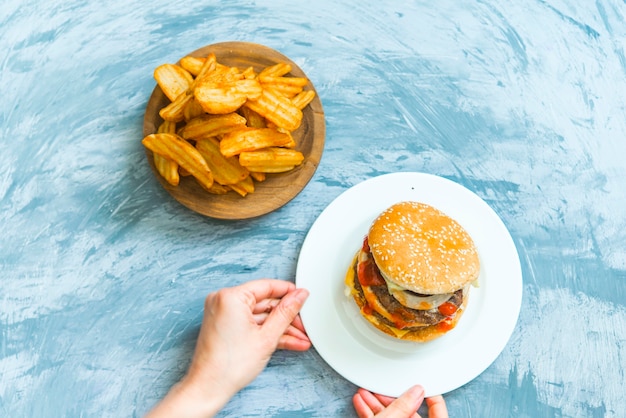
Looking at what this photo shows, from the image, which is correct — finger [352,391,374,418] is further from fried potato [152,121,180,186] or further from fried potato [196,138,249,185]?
fried potato [152,121,180,186]

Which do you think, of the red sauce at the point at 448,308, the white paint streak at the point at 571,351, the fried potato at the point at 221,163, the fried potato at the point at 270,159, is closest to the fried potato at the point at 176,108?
the fried potato at the point at 221,163

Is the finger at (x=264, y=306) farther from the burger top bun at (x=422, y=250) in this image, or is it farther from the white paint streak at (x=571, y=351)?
the white paint streak at (x=571, y=351)

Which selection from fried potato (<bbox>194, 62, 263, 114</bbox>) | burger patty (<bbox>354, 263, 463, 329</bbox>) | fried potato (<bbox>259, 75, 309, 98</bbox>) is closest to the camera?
fried potato (<bbox>194, 62, 263, 114</bbox>)

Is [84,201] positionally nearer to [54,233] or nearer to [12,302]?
[54,233]

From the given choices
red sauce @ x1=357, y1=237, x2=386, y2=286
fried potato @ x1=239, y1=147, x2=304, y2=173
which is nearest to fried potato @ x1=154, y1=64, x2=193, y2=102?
fried potato @ x1=239, y1=147, x2=304, y2=173

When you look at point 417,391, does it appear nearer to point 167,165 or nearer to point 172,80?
point 167,165
